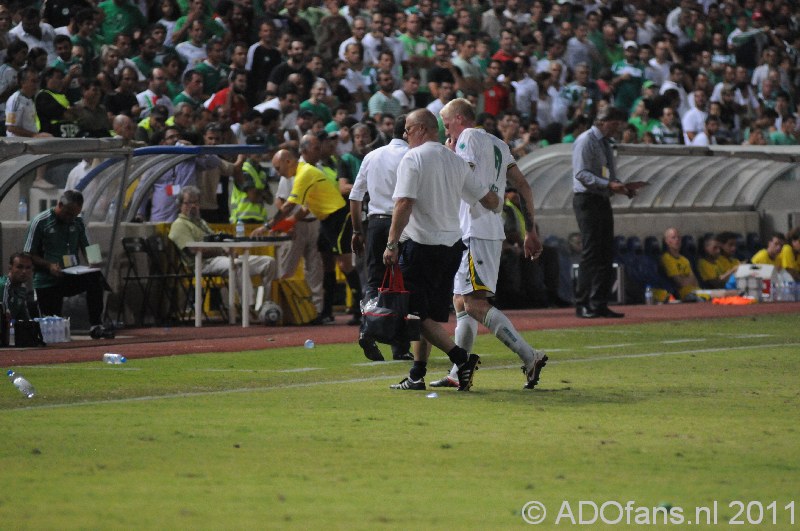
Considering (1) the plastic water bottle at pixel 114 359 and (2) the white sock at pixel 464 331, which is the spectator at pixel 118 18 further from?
(2) the white sock at pixel 464 331

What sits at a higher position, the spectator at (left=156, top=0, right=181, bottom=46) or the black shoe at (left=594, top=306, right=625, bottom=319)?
the spectator at (left=156, top=0, right=181, bottom=46)

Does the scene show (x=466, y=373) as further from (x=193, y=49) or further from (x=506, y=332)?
(x=193, y=49)

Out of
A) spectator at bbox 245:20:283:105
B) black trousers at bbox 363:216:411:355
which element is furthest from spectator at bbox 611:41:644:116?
black trousers at bbox 363:216:411:355

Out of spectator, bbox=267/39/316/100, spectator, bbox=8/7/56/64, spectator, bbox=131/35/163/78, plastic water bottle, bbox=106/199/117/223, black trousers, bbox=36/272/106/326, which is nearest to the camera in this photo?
black trousers, bbox=36/272/106/326

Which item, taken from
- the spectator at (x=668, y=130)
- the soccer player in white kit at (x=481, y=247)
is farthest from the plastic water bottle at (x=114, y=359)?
the spectator at (x=668, y=130)

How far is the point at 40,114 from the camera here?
67.0 ft

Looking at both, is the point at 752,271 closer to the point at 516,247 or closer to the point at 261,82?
the point at 516,247

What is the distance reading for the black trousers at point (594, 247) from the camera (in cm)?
2031

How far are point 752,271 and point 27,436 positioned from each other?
17.0m

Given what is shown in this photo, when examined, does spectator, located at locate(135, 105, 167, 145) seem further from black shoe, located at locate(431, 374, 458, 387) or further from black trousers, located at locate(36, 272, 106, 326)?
black shoe, located at locate(431, 374, 458, 387)

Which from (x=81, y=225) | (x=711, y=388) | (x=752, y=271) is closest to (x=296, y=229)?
(x=81, y=225)

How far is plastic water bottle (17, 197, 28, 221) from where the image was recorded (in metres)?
19.5

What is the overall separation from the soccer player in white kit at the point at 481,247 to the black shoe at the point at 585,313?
849 cm

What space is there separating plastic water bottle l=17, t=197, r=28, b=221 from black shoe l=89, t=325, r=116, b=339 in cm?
208
